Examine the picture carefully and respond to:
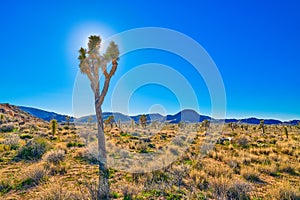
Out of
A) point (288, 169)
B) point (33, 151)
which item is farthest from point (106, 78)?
point (288, 169)

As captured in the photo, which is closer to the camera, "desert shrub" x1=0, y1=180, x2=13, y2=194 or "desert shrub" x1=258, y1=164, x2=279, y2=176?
"desert shrub" x1=0, y1=180, x2=13, y2=194

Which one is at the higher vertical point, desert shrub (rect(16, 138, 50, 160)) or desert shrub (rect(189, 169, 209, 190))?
desert shrub (rect(16, 138, 50, 160))

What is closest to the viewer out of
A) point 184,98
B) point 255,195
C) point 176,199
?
point 176,199

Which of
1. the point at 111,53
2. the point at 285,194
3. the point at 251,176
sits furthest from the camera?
the point at 111,53

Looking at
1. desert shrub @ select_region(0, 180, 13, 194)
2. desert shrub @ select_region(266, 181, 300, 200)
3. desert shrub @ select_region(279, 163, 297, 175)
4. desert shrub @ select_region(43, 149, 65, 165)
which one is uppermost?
desert shrub @ select_region(43, 149, 65, 165)

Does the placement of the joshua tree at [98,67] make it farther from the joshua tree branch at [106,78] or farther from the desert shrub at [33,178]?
the desert shrub at [33,178]

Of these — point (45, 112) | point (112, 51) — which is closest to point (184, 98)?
point (112, 51)

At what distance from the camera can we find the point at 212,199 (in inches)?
229

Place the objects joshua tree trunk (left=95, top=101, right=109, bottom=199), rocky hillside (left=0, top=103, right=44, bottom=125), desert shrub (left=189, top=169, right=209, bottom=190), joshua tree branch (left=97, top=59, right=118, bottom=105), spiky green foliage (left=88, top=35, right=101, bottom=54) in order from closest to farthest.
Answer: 1. joshua tree trunk (left=95, top=101, right=109, bottom=199)
2. desert shrub (left=189, top=169, right=209, bottom=190)
3. joshua tree branch (left=97, top=59, right=118, bottom=105)
4. spiky green foliage (left=88, top=35, right=101, bottom=54)
5. rocky hillside (left=0, top=103, right=44, bottom=125)

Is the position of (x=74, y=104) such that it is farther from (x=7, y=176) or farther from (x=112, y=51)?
(x=7, y=176)

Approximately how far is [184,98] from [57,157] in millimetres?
10742

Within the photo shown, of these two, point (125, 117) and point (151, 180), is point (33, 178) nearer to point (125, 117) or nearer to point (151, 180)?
point (151, 180)

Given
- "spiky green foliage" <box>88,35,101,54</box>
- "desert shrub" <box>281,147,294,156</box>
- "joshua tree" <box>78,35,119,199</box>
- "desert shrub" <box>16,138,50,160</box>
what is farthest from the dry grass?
"spiky green foliage" <box>88,35,101,54</box>

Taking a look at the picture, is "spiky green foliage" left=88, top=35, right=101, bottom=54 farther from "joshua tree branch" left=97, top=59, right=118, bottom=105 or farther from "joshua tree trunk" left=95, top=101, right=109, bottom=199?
"joshua tree trunk" left=95, top=101, right=109, bottom=199
